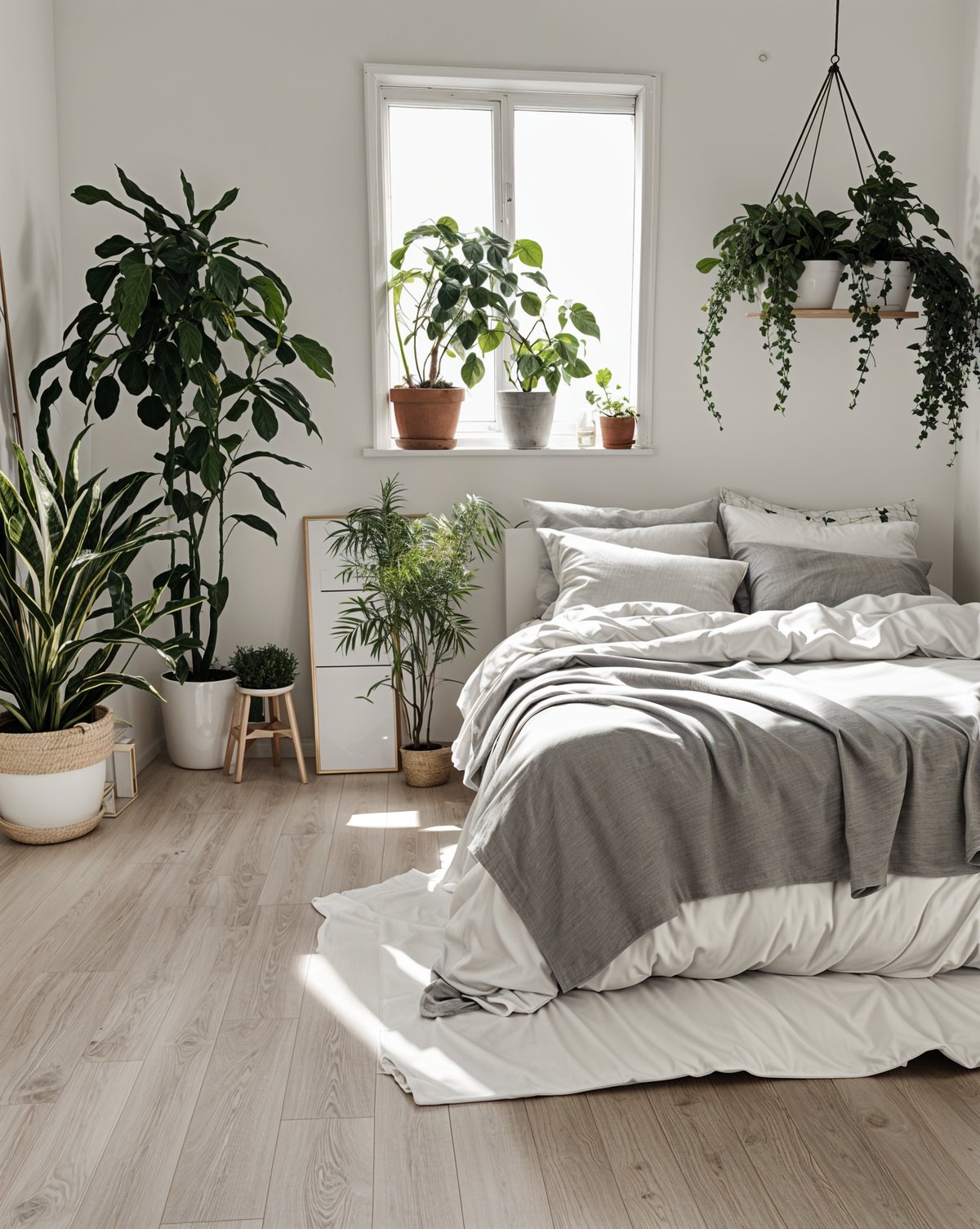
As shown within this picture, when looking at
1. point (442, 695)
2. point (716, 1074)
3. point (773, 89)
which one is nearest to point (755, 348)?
point (773, 89)

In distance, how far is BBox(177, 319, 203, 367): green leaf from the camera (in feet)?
11.1

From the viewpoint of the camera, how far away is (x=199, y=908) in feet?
9.20

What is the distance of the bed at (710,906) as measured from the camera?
209 cm

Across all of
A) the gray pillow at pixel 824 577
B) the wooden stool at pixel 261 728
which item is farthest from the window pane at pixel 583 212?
the wooden stool at pixel 261 728

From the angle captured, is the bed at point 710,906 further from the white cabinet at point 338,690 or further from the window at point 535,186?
the window at point 535,186

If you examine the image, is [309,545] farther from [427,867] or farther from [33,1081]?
[33,1081]

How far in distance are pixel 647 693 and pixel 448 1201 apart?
1173 mm

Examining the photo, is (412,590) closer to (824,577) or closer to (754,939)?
(824,577)

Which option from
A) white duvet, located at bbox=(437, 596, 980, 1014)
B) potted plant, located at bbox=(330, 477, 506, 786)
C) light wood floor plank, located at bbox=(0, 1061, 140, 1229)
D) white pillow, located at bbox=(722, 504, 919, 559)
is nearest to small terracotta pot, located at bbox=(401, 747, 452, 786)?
potted plant, located at bbox=(330, 477, 506, 786)

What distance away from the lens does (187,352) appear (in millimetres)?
3381

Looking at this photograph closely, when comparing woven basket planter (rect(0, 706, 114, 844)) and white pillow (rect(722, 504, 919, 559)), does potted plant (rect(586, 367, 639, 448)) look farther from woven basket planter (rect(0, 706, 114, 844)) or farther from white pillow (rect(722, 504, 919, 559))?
woven basket planter (rect(0, 706, 114, 844))

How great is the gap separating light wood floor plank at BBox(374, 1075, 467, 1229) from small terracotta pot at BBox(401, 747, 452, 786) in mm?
1845

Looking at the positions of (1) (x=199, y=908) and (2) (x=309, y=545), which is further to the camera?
(2) (x=309, y=545)

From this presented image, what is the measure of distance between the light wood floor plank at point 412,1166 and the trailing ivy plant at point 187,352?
6.77 ft
